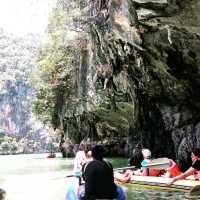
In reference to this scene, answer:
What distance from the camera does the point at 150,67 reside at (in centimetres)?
1700

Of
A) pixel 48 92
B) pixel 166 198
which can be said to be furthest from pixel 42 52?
pixel 166 198

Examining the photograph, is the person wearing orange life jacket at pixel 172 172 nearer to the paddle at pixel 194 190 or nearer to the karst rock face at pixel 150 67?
the paddle at pixel 194 190

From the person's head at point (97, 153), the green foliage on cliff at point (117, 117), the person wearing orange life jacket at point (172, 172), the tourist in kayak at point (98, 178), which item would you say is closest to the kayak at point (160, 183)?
the person wearing orange life jacket at point (172, 172)

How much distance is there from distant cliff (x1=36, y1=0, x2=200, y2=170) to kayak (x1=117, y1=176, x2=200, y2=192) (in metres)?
3.77

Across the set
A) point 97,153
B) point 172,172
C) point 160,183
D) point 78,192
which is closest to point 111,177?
point 97,153

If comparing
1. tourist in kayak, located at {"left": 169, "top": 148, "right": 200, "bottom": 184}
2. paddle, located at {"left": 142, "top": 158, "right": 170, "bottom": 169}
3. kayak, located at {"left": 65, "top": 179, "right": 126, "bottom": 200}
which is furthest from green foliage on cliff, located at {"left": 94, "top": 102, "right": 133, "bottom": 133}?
kayak, located at {"left": 65, "top": 179, "right": 126, "bottom": 200}

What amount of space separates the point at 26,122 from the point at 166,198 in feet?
302

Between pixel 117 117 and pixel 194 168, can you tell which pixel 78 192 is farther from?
pixel 117 117

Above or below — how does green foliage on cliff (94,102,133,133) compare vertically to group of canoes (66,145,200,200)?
above

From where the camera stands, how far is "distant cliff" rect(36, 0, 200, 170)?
476 inches

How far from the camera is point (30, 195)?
1305 cm

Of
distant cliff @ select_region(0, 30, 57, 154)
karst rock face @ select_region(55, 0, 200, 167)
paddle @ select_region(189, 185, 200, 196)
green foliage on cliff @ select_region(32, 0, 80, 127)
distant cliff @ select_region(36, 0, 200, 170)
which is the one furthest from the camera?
distant cliff @ select_region(0, 30, 57, 154)

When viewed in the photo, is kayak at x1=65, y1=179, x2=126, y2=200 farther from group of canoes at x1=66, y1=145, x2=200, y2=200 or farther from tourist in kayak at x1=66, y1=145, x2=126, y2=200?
tourist in kayak at x1=66, y1=145, x2=126, y2=200

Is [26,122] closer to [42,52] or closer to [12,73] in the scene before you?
[12,73]
